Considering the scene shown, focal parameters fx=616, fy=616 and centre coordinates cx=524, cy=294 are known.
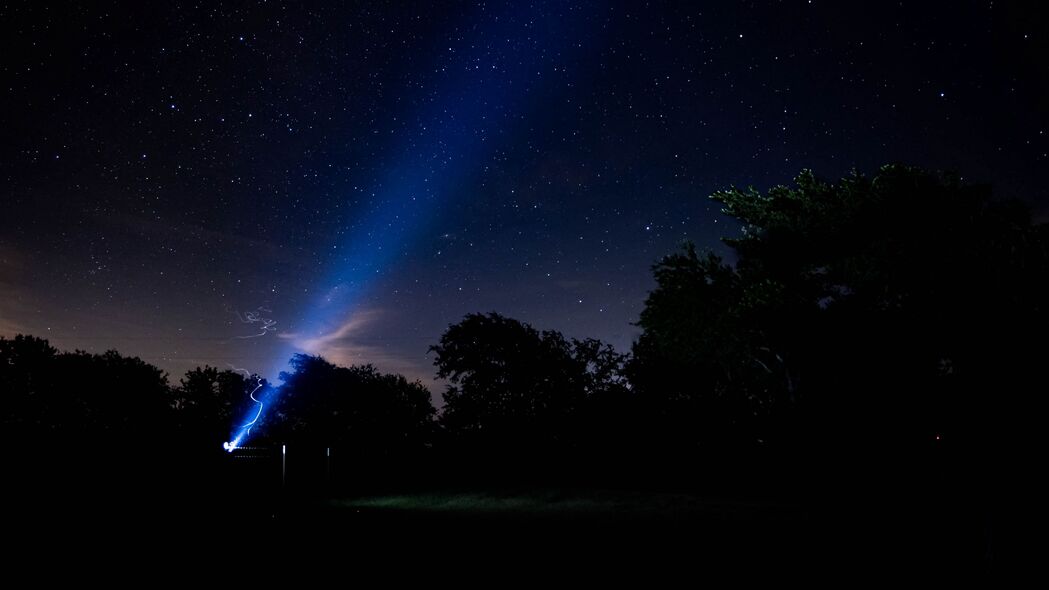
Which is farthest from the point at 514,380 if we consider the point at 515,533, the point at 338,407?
the point at 515,533

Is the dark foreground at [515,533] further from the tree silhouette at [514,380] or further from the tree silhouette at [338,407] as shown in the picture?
the tree silhouette at [338,407]

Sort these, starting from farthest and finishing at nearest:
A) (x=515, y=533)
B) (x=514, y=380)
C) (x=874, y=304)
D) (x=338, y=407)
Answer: (x=338, y=407), (x=514, y=380), (x=874, y=304), (x=515, y=533)

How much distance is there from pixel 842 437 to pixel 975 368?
18.0 ft

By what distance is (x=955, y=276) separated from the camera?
13758 mm

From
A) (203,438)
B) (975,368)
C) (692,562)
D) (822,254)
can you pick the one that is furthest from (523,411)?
(692,562)

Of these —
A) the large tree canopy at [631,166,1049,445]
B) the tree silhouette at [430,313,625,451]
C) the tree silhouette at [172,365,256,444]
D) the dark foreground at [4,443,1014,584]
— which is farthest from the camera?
the tree silhouette at [172,365,256,444]

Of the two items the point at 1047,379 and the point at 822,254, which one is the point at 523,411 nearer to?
the point at 822,254

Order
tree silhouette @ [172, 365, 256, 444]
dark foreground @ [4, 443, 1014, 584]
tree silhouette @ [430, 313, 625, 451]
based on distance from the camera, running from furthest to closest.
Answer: tree silhouette @ [172, 365, 256, 444] → tree silhouette @ [430, 313, 625, 451] → dark foreground @ [4, 443, 1014, 584]

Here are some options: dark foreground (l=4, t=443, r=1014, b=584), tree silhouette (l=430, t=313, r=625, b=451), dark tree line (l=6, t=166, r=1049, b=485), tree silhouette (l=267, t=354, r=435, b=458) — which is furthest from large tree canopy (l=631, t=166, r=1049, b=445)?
tree silhouette (l=267, t=354, r=435, b=458)

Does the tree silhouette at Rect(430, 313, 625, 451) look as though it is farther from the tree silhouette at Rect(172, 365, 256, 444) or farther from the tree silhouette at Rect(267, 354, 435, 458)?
the tree silhouette at Rect(172, 365, 256, 444)

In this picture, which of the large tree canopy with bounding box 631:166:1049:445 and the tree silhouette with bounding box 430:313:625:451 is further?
the tree silhouette with bounding box 430:313:625:451

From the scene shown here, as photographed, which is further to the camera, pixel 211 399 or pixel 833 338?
pixel 211 399

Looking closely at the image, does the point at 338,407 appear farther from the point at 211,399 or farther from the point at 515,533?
the point at 515,533

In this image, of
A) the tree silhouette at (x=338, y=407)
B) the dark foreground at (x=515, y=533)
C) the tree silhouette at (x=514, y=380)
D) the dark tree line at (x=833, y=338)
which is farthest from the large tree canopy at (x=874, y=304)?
the tree silhouette at (x=338, y=407)
